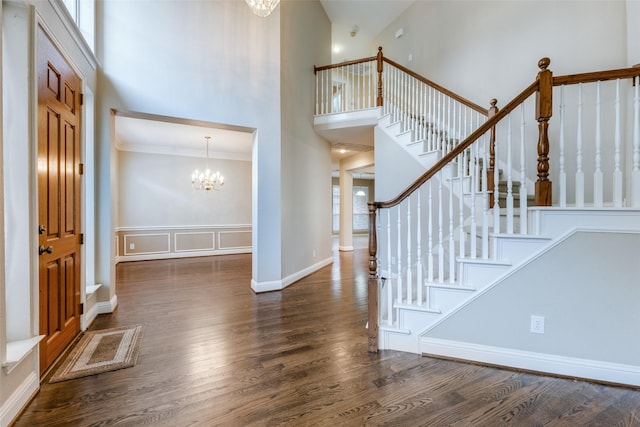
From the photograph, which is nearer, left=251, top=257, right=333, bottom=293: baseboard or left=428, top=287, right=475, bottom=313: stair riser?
Result: left=428, top=287, right=475, bottom=313: stair riser

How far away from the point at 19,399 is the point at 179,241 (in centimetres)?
534

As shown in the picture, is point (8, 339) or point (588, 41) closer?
point (8, 339)

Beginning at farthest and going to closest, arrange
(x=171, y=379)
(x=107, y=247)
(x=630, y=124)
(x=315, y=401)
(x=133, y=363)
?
1. (x=107, y=247)
2. (x=630, y=124)
3. (x=133, y=363)
4. (x=171, y=379)
5. (x=315, y=401)

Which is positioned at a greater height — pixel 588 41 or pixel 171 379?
pixel 588 41

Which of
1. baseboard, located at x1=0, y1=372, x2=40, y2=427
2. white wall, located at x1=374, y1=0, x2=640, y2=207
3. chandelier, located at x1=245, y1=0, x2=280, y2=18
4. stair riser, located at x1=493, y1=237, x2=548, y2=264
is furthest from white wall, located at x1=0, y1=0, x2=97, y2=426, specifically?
white wall, located at x1=374, y1=0, x2=640, y2=207

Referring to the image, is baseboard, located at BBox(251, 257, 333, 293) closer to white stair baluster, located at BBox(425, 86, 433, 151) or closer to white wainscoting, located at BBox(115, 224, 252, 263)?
white stair baluster, located at BBox(425, 86, 433, 151)

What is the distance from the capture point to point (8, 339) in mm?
1663

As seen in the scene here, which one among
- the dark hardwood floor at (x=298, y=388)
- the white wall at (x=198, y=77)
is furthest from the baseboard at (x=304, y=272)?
the dark hardwood floor at (x=298, y=388)

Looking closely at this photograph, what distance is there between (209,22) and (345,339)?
416cm

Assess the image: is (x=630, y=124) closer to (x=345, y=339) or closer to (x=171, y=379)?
(x=345, y=339)

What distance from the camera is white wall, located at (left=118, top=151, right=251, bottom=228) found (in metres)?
6.10

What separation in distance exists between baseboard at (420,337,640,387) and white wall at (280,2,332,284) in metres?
2.45

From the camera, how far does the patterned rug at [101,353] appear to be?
1938mm

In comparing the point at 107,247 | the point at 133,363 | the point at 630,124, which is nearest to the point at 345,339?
the point at 133,363
